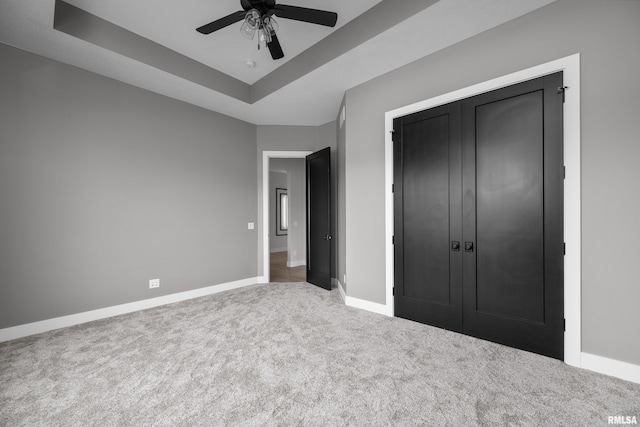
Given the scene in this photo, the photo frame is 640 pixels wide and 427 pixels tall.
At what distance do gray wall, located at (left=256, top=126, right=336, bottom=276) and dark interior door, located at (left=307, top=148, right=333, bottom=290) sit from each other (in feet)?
1.14

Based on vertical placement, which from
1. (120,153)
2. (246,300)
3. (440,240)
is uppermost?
(120,153)

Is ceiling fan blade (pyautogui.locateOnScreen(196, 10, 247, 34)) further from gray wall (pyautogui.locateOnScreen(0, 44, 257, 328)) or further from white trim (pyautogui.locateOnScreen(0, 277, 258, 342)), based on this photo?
white trim (pyautogui.locateOnScreen(0, 277, 258, 342))

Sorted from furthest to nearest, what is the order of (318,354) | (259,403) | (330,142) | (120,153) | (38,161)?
(330,142) → (120,153) → (38,161) → (318,354) → (259,403)

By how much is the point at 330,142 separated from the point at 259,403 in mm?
3787

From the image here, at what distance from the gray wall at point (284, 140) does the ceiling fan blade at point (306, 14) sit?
2571mm

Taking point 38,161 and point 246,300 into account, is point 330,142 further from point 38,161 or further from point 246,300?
point 38,161

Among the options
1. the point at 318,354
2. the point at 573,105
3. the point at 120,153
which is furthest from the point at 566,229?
the point at 120,153

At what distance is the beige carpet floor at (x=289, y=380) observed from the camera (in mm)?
1465

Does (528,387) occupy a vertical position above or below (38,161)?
below

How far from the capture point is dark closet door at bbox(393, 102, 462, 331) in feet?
8.25

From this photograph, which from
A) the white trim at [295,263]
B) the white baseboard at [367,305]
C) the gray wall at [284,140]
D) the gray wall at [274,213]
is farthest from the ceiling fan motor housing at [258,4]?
the gray wall at [274,213]

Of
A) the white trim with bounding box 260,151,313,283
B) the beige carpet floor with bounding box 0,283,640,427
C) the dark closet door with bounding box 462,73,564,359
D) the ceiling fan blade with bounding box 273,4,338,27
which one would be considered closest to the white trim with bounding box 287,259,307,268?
the white trim with bounding box 260,151,313,283

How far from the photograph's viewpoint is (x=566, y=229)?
76.8 inches

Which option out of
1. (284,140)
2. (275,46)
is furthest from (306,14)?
(284,140)
